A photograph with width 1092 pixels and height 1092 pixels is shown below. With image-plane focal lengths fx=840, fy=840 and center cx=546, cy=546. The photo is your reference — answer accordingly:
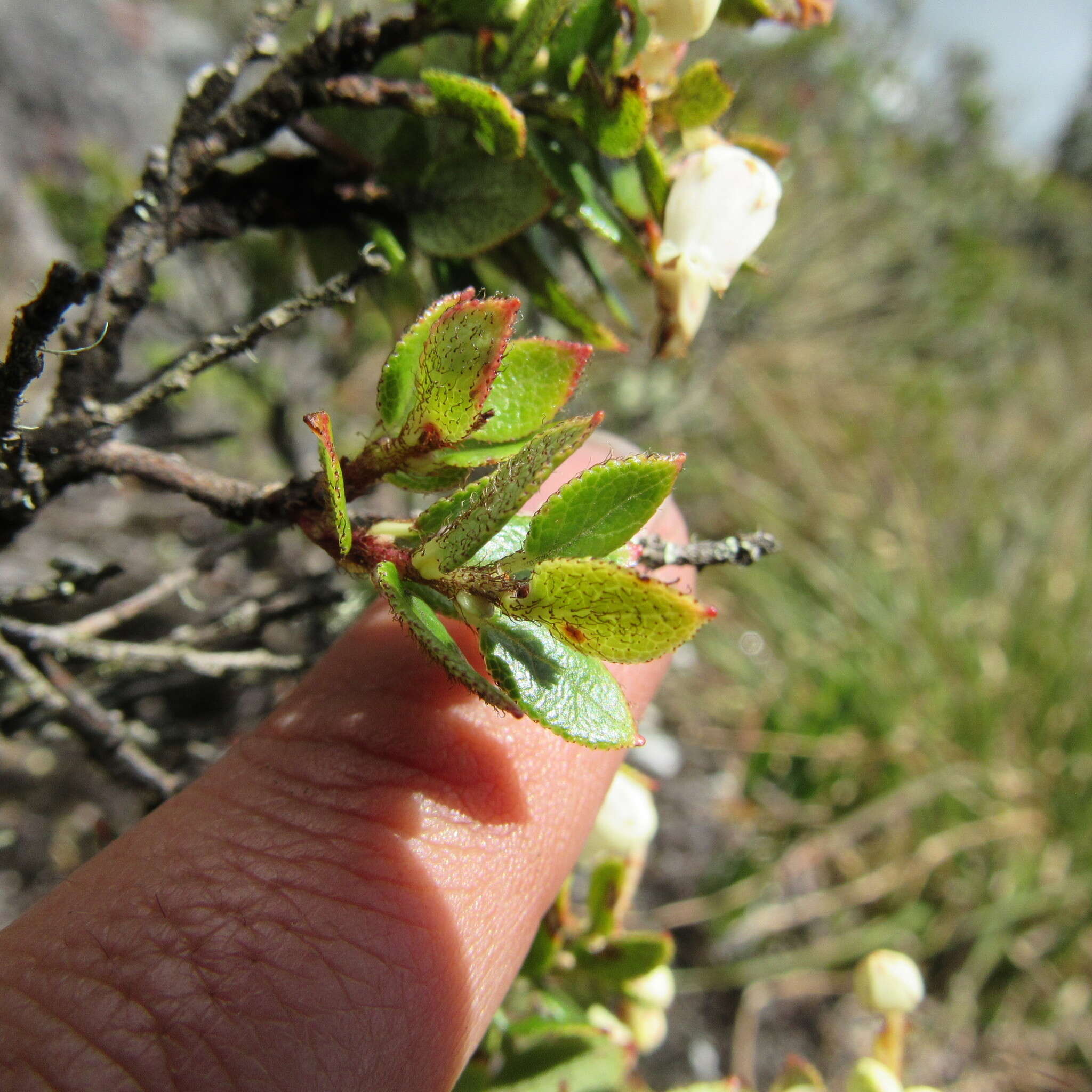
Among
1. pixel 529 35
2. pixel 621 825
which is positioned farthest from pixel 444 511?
Answer: pixel 621 825

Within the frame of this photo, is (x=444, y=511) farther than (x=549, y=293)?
No

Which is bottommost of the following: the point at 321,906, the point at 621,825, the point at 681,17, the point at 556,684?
the point at 621,825

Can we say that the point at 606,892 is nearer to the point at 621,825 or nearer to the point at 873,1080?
the point at 621,825

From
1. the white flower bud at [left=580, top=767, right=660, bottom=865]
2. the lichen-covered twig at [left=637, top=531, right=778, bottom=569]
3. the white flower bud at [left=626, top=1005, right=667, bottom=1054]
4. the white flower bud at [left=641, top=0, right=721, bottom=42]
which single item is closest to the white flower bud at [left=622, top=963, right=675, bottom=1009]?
the white flower bud at [left=626, top=1005, right=667, bottom=1054]

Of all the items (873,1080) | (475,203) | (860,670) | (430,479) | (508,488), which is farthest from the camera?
(860,670)

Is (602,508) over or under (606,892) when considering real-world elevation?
over

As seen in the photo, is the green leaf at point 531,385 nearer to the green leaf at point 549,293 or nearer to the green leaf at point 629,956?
the green leaf at point 549,293

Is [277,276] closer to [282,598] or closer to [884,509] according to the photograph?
[282,598]

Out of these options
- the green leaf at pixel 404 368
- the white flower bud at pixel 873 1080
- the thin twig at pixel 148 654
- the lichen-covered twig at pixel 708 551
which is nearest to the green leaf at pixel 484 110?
the green leaf at pixel 404 368
